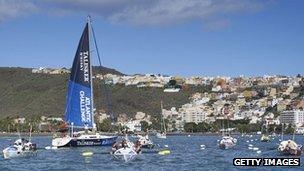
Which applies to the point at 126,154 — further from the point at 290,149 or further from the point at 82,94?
the point at 82,94

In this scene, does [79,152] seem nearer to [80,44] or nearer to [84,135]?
[84,135]

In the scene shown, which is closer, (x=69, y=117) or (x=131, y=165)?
(x=131, y=165)

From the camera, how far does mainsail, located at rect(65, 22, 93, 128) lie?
312 ft

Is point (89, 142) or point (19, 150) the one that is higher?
point (89, 142)

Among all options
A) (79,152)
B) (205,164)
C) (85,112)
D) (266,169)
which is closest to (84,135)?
(85,112)

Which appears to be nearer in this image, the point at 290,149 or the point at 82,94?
the point at 290,149

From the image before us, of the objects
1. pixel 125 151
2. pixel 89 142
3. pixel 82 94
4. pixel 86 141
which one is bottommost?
pixel 125 151

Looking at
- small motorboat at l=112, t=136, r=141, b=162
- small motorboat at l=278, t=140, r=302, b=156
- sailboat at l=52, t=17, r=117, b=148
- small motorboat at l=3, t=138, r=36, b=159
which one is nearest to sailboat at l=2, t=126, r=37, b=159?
small motorboat at l=3, t=138, r=36, b=159

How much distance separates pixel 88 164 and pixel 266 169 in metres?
16.4

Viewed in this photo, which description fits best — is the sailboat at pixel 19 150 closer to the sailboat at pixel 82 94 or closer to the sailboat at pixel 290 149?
the sailboat at pixel 82 94

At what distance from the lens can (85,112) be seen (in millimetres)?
→ 95125

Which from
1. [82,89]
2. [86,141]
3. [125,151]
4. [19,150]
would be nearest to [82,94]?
[82,89]

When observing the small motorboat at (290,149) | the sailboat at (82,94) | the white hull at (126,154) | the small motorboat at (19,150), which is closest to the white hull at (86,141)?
the sailboat at (82,94)

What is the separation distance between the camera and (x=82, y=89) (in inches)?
3775
